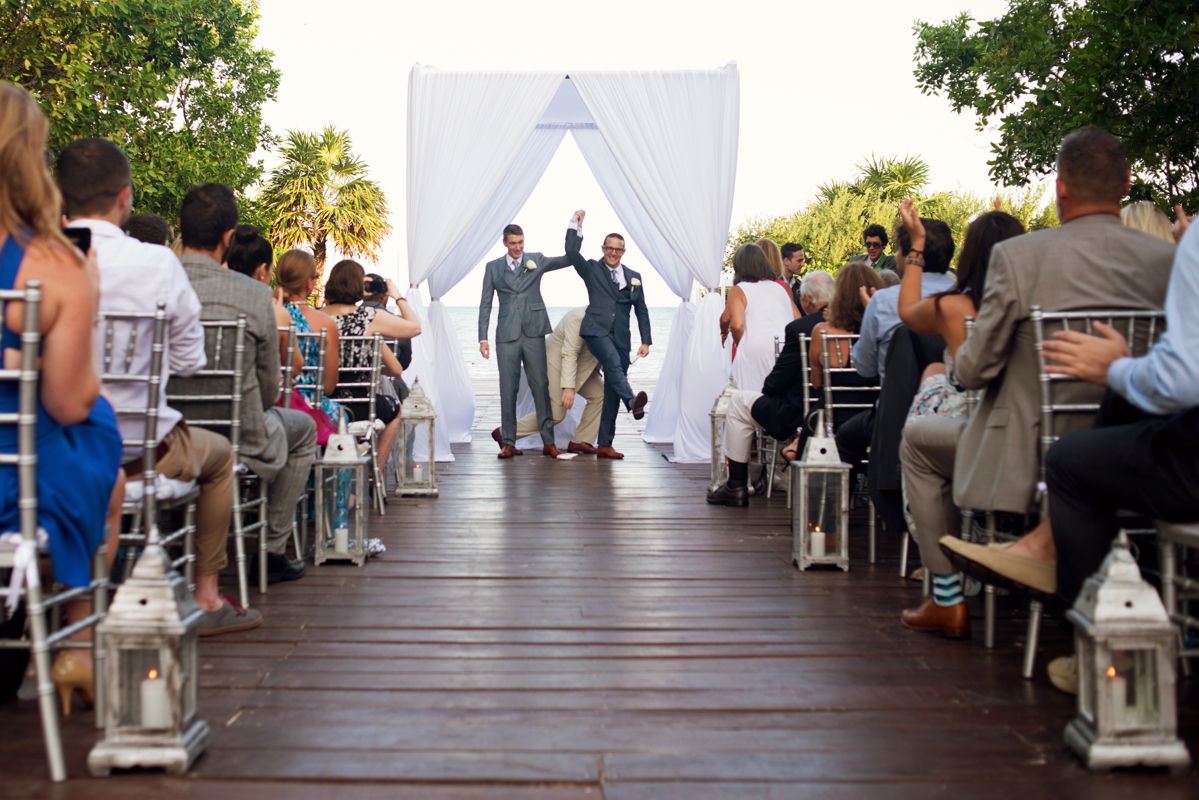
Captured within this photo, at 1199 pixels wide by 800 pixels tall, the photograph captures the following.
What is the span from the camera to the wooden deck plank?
1707mm

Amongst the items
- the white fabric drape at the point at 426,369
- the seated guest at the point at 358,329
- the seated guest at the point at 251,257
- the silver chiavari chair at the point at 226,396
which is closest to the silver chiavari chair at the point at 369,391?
the seated guest at the point at 358,329

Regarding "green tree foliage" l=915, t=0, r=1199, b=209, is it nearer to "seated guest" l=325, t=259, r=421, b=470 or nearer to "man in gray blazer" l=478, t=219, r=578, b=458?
"man in gray blazer" l=478, t=219, r=578, b=458

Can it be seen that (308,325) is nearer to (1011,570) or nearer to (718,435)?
(718,435)

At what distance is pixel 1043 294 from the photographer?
2.25 metres

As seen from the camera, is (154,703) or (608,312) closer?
(154,703)

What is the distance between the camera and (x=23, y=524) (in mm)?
1712

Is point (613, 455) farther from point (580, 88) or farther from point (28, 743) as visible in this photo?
point (28, 743)

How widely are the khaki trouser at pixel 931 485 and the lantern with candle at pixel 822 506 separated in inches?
24.5

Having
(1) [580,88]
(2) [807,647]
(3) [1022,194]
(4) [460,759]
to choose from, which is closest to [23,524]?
(4) [460,759]

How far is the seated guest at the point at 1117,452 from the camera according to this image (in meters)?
1.75

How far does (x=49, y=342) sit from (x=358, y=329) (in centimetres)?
280

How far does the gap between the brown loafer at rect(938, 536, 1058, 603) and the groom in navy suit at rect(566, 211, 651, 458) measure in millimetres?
4491

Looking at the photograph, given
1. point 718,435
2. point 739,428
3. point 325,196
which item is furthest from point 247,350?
point 325,196

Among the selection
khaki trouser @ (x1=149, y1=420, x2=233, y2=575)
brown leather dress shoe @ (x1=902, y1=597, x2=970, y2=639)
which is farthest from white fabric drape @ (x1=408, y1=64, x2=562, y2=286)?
brown leather dress shoe @ (x1=902, y1=597, x2=970, y2=639)
